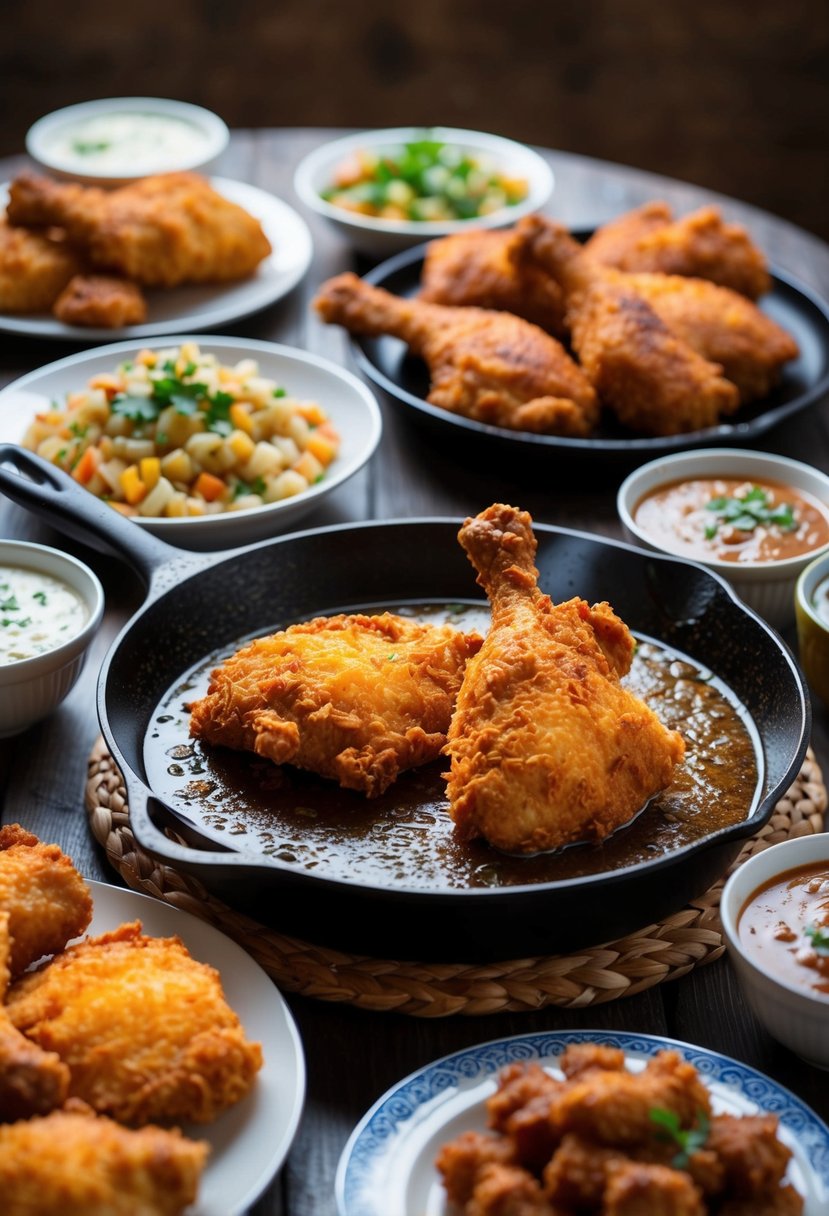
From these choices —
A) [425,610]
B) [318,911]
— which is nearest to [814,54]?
[425,610]

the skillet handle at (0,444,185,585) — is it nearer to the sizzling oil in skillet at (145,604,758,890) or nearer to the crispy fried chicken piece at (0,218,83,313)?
the sizzling oil in skillet at (145,604,758,890)

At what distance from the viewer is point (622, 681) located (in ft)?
9.64

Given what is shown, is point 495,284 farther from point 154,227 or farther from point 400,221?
point 154,227

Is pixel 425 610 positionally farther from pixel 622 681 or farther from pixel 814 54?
pixel 814 54

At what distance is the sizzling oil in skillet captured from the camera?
7.82 feet

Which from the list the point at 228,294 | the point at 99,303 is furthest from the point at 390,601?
the point at 228,294

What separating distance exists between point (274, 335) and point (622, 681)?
7.84ft

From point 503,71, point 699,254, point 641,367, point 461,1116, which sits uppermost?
point 699,254

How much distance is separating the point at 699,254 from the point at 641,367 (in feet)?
2.69

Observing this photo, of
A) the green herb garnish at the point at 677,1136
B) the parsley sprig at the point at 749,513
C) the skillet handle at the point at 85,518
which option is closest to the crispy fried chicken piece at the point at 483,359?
the parsley sprig at the point at 749,513

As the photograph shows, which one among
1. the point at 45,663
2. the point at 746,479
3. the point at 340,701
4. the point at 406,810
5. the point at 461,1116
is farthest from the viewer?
the point at 746,479

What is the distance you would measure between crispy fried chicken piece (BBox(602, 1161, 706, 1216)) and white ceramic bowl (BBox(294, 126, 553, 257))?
12.9ft

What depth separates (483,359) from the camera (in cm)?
408

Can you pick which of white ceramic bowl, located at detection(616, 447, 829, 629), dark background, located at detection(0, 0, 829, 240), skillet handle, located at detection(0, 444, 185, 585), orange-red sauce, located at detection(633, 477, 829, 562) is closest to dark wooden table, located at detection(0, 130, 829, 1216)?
white ceramic bowl, located at detection(616, 447, 829, 629)
